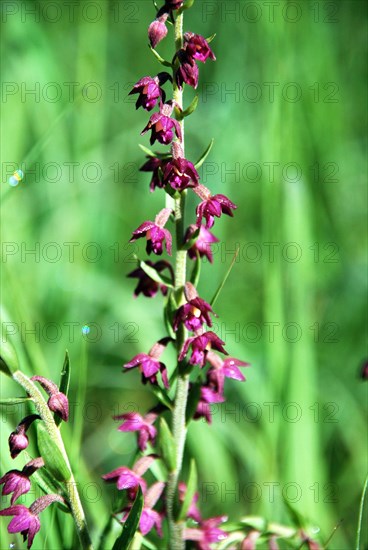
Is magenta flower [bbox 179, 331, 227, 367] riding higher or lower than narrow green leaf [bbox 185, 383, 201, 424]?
higher

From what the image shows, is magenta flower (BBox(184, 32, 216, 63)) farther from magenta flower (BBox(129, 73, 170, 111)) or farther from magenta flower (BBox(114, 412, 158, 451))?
magenta flower (BBox(114, 412, 158, 451))

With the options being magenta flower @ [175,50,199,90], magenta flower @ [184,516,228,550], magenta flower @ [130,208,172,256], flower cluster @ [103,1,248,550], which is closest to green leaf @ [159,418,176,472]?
flower cluster @ [103,1,248,550]

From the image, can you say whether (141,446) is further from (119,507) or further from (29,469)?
(29,469)

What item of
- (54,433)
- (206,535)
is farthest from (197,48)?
(206,535)

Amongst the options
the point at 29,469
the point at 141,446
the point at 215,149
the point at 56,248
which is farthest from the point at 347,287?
the point at 29,469

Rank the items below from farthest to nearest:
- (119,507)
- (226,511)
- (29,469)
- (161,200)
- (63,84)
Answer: (63,84) < (161,200) < (226,511) < (119,507) < (29,469)

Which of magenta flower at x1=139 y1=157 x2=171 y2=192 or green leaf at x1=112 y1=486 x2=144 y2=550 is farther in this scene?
magenta flower at x1=139 y1=157 x2=171 y2=192

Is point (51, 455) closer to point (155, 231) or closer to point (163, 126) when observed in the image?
point (155, 231)
